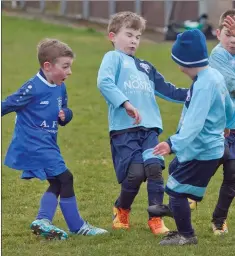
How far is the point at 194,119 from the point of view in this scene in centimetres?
612

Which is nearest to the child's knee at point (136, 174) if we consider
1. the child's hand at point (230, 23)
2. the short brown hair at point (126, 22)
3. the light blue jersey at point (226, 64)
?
the light blue jersey at point (226, 64)

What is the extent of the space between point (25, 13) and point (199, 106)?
110ft

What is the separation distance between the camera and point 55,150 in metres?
7.04

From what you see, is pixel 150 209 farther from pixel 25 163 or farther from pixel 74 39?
pixel 74 39

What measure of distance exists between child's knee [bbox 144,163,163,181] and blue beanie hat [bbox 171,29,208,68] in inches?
44.7

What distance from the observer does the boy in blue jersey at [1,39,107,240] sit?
694 cm

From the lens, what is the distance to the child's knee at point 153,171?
7.07 m

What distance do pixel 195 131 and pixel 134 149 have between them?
3.68 feet

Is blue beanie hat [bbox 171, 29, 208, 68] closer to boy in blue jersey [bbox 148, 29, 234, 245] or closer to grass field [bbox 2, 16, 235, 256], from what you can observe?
boy in blue jersey [bbox 148, 29, 234, 245]

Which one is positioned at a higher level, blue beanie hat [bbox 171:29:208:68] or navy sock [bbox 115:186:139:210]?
blue beanie hat [bbox 171:29:208:68]

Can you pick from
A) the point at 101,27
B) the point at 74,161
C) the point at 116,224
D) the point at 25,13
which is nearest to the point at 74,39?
the point at 101,27

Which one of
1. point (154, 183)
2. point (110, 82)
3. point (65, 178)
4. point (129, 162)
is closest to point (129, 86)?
point (110, 82)

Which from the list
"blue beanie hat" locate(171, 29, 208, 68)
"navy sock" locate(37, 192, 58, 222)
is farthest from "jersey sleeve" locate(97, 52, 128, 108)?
"navy sock" locate(37, 192, 58, 222)

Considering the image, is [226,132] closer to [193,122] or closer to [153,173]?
Result: [153,173]
